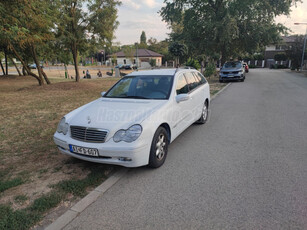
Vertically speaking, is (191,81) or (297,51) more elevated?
(297,51)

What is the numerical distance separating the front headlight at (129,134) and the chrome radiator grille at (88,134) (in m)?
0.18

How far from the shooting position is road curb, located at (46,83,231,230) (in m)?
2.50

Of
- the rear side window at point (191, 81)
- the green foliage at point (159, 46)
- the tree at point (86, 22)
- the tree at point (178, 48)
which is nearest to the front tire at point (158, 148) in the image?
the rear side window at point (191, 81)

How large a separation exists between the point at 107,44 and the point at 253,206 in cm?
1515

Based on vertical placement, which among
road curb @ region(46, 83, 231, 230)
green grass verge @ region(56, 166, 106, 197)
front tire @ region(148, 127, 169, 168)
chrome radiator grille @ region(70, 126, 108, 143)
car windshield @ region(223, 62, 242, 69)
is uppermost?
car windshield @ region(223, 62, 242, 69)

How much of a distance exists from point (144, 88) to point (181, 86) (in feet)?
2.64

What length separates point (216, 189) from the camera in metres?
3.10

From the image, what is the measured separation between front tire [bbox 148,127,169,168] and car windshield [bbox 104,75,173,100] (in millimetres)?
793

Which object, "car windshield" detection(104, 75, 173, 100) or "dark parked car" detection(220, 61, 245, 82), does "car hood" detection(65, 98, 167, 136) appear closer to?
"car windshield" detection(104, 75, 173, 100)

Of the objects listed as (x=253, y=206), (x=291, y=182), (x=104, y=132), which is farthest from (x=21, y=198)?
(x=291, y=182)

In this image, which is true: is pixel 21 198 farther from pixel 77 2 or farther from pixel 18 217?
pixel 77 2

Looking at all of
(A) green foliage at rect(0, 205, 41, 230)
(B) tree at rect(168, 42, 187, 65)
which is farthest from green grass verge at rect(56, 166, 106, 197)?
(B) tree at rect(168, 42, 187, 65)

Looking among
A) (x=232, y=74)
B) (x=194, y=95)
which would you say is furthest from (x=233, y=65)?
(x=194, y=95)

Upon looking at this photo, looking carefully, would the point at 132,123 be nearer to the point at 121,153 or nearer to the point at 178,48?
the point at 121,153
